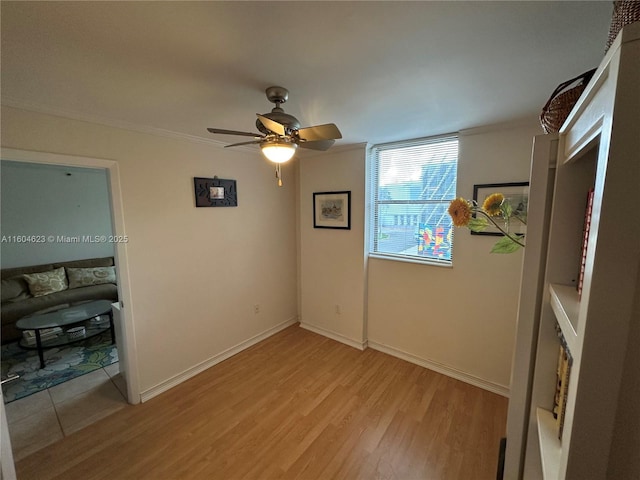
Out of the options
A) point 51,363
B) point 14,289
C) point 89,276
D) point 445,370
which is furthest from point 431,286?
point 14,289

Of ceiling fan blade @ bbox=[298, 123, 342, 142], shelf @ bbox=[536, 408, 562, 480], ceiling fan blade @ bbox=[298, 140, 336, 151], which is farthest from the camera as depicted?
ceiling fan blade @ bbox=[298, 140, 336, 151]

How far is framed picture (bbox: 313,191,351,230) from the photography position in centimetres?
303

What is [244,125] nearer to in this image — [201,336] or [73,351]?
[201,336]

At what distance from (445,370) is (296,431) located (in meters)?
1.58

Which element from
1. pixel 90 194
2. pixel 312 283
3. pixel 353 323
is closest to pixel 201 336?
pixel 312 283

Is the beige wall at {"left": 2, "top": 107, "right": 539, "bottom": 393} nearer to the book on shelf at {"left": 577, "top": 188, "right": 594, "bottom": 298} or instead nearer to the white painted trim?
the white painted trim

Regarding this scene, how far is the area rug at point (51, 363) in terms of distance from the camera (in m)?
A: 2.43

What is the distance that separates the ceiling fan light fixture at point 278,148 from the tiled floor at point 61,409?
247 cm

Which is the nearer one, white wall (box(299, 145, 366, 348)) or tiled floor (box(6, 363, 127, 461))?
tiled floor (box(6, 363, 127, 461))

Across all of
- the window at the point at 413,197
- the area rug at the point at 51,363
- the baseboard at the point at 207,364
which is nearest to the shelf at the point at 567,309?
the window at the point at 413,197

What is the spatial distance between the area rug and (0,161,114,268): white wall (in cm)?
144

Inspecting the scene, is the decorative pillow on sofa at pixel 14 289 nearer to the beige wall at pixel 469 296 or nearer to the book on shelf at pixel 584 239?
the beige wall at pixel 469 296

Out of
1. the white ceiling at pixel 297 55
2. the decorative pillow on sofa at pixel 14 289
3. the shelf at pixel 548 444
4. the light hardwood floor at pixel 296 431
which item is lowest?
the light hardwood floor at pixel 296 431

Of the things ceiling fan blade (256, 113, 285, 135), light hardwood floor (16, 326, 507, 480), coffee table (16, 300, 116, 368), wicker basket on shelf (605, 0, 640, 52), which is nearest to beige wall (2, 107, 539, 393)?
light hardwood floor (16, 326, 507, 480)
